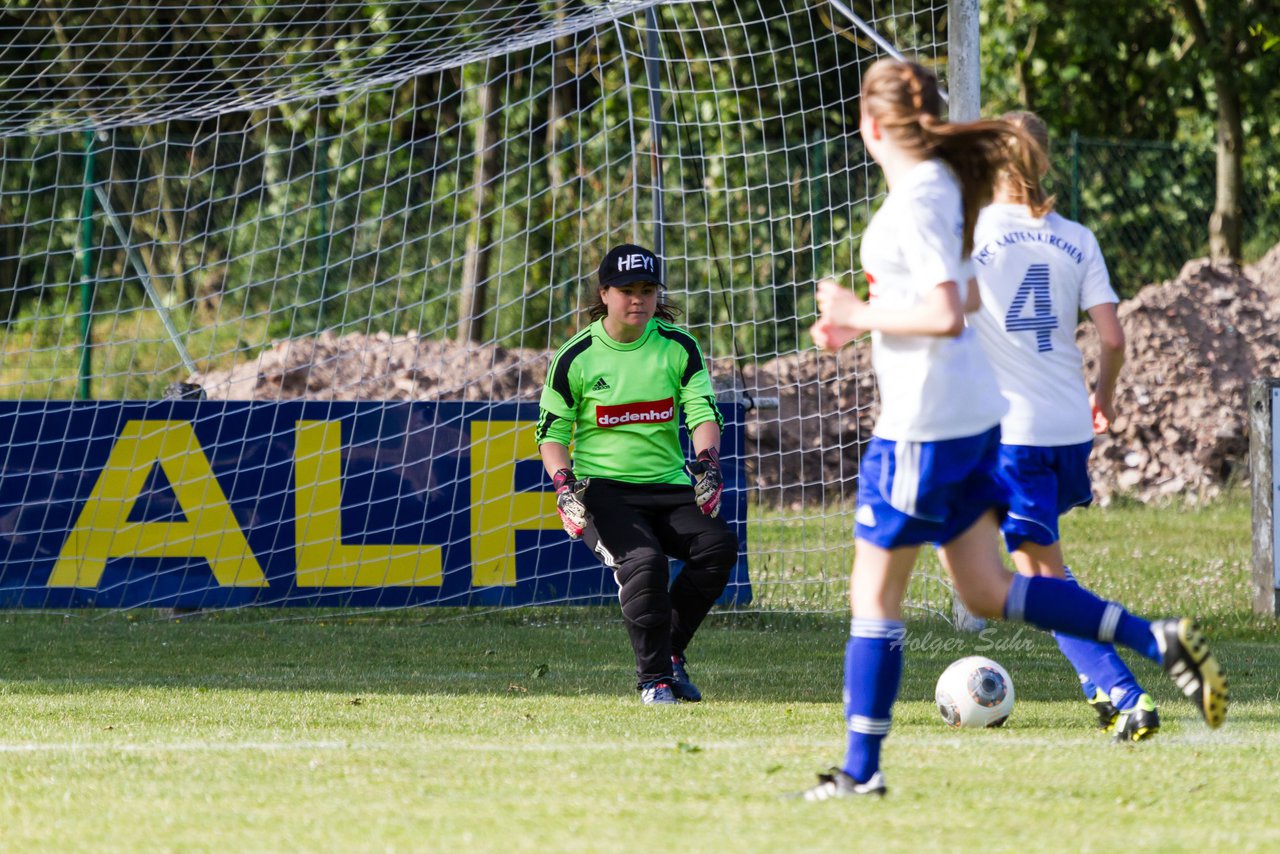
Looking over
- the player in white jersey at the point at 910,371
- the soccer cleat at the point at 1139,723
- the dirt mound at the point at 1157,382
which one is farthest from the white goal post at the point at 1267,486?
the dirt mound at the point at 1157,382

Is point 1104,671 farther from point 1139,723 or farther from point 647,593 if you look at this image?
point 647,593

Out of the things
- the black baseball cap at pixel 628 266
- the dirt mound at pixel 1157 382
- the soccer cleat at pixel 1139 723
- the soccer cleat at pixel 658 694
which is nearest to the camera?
the soccer cleat at pixel 1139 723

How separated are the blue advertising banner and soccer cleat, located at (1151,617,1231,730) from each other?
4672 millimetres

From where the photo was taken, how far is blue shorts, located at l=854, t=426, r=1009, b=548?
146 inches

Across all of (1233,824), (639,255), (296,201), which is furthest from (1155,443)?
(1233,824)

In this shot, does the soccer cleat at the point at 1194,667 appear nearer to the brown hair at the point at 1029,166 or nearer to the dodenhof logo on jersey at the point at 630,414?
the brown hair at the point at 1029,166

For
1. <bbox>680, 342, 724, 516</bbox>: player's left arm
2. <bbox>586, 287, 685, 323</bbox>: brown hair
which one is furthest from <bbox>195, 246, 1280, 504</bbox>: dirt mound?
<bbox>680, 342, 724, 516</bbox>: player's left arm

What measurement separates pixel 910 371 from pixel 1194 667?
1084mm

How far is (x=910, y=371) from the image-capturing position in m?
3.73

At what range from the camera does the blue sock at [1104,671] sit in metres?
4.86

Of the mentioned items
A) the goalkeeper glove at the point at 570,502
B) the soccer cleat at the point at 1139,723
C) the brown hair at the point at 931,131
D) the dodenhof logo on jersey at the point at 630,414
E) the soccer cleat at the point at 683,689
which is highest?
the brown hair at the point at 931,131

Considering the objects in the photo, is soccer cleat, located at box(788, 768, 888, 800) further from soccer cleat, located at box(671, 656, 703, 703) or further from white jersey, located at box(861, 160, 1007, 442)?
soccer cleat, located at box(671, 656, 703, 703)

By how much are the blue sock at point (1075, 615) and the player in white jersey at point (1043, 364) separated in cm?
78

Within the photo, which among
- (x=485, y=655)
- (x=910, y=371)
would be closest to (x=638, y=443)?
(x=485, y=655)
